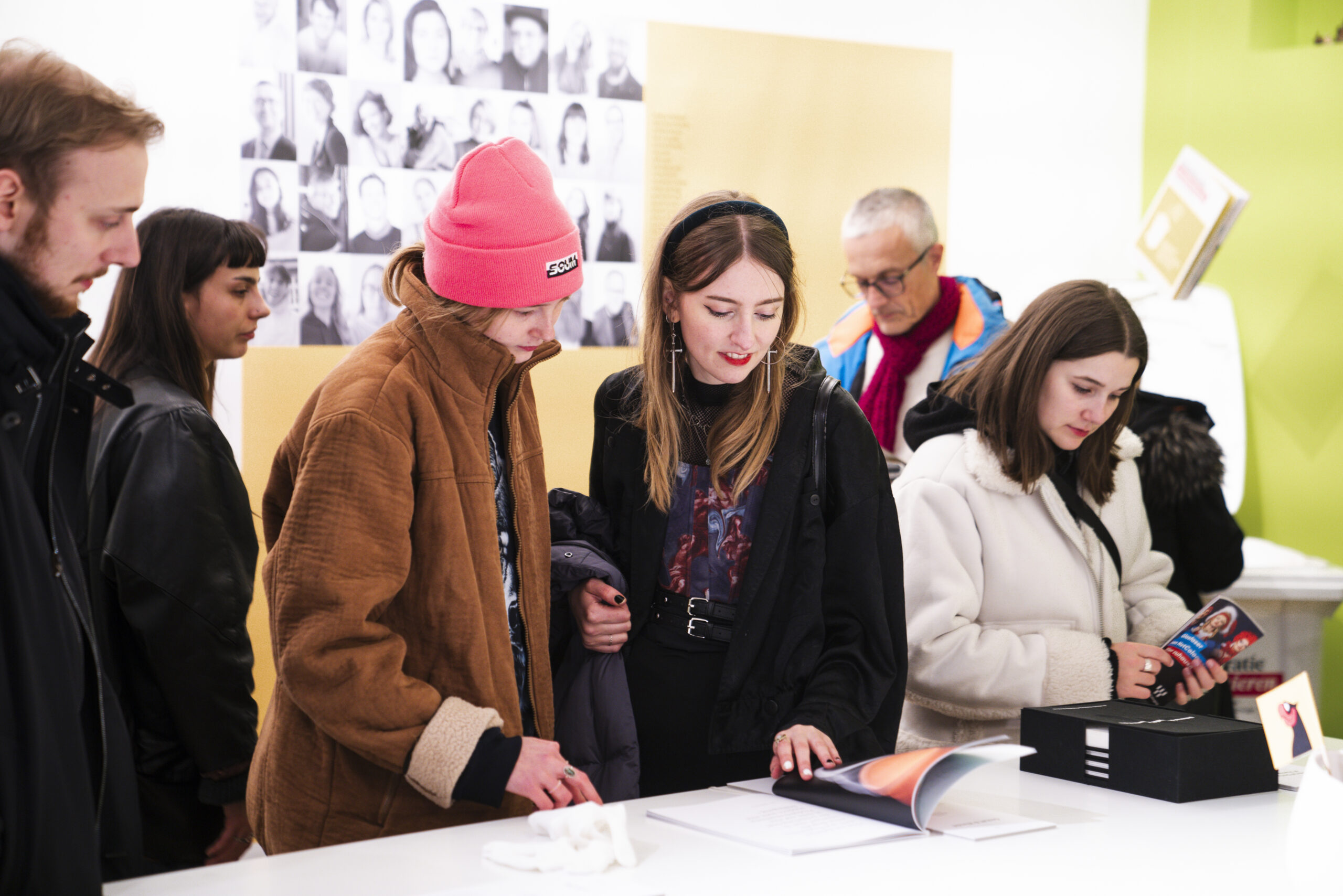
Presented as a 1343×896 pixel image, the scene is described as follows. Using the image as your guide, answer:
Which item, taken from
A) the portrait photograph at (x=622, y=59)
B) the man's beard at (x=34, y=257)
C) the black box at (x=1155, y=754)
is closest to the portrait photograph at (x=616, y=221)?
the portrait photograph at (x=622, y=59)

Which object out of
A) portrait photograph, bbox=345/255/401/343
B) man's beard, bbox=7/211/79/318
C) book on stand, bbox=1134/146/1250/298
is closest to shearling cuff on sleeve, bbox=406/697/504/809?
man's beard, bbox=7/211/79/318

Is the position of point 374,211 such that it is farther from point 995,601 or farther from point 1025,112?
point 1025,112

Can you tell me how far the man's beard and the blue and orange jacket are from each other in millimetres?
2564

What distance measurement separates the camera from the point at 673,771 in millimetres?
2027

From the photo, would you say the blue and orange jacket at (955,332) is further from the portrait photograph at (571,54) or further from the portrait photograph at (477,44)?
the portrait photograph at (477,44)

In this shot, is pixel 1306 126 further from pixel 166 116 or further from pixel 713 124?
pixel 166 116

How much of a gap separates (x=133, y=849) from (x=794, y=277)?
4.37ft

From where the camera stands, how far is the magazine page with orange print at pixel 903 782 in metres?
1.57

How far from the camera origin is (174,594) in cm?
218

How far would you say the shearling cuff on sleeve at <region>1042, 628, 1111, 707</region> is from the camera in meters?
2.27

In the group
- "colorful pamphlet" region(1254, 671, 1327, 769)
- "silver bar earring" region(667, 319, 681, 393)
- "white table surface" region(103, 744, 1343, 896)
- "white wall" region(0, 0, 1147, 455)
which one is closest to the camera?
"white table surface" region(103, 744, 1343, 896)

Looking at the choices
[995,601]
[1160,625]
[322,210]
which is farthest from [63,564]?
[322,210]

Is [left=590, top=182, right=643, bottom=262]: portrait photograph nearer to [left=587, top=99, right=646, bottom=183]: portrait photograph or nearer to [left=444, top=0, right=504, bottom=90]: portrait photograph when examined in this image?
[left=587, top=99, right=646, bottom=183]: portrait photograph

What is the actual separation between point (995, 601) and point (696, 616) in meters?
0.71
